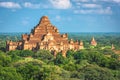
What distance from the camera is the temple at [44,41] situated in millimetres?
76812

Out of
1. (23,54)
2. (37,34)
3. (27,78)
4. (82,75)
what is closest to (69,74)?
(82,75)

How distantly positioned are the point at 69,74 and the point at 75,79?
9.42 feet

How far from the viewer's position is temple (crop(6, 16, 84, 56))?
76.8 metres

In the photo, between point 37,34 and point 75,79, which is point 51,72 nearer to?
point 75,79

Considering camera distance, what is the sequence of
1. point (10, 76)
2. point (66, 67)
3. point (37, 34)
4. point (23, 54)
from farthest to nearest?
point (37, 34), point (23, 54), point (66, 67), point (10, 76)

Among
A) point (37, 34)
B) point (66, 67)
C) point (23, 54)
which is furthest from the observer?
point (37, 34)

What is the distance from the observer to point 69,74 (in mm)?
46906

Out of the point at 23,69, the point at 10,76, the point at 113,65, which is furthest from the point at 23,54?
the point at 10,76

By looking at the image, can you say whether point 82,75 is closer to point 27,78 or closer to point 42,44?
point 27,78

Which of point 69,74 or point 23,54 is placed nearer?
point 69,74

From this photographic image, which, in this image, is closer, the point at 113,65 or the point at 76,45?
the point at 113,65

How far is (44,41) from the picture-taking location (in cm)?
7744

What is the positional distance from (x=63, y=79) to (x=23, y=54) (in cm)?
2981

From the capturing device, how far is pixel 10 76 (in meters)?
42.8
